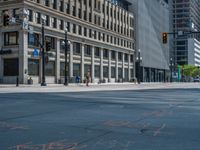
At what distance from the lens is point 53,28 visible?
214 ft

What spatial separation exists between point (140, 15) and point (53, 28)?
47968 millimetres

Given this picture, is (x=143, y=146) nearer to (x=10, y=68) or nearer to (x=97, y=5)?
(x=10, y=68)

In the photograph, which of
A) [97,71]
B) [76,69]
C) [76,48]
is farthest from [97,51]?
[76,69]

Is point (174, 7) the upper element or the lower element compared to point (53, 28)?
upper

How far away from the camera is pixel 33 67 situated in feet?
199

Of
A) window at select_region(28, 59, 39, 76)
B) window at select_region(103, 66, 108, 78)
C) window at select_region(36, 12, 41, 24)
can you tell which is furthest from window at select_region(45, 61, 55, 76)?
window at select_region(103, 66, 108, 78)

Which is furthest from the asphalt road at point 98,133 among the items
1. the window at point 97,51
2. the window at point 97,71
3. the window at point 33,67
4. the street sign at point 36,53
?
the window at point 97,51

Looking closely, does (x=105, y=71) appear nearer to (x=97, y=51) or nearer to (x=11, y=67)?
(x=97, y=51)

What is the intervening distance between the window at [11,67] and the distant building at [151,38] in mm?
46624

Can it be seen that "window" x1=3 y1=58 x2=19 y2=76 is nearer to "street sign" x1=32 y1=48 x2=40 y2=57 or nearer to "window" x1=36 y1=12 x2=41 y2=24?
"street sign" x1=32 y1=48 x2=40 y2=57

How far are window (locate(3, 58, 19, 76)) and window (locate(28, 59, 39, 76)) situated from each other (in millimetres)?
2032

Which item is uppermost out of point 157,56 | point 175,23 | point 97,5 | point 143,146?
point 175,23

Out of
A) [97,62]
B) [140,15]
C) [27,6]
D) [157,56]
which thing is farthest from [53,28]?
[157,56]

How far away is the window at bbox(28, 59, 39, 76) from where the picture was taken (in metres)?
59.5
